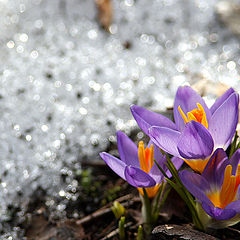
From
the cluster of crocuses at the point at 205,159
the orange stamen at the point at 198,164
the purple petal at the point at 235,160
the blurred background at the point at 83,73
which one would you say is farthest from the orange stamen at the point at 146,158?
the blurred background at the point at 83,73

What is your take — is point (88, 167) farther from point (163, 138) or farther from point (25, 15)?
point (25, 15)

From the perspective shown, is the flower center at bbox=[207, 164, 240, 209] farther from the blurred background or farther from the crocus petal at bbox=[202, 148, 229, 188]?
the blurred background

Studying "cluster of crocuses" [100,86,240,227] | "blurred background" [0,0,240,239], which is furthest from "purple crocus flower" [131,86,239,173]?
"blurred background" [0,0,240,239]

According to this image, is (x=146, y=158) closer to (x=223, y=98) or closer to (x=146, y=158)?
(x=146, y=158)

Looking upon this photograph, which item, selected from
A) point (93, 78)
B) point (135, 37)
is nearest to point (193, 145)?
point (93, 78)

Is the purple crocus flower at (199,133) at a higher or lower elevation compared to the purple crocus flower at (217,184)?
higher

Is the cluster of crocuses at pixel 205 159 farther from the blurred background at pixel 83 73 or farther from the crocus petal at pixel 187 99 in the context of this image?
the blurred background at pixel 83 73

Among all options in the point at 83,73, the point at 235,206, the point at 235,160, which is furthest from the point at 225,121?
the point at 83,73
